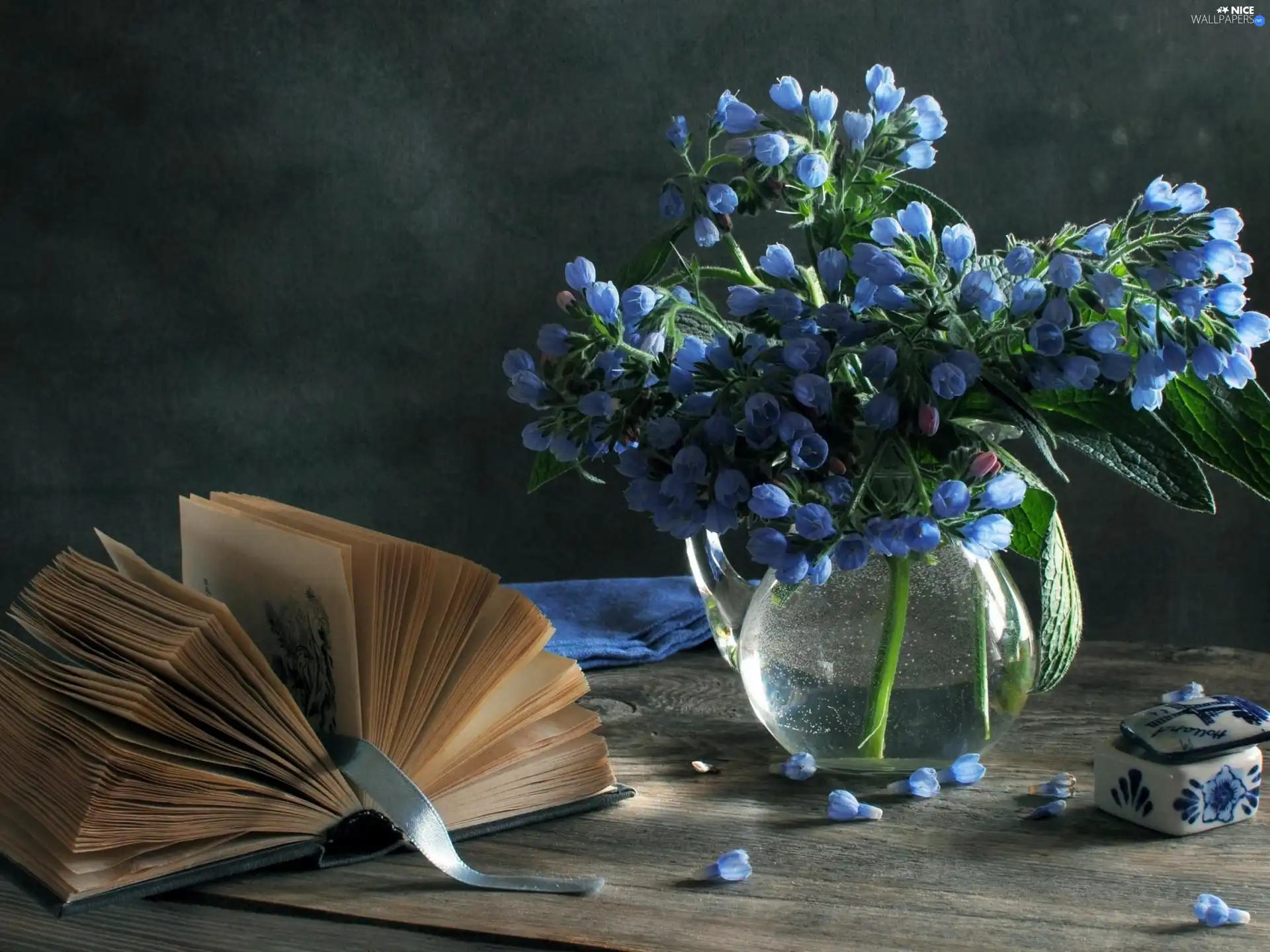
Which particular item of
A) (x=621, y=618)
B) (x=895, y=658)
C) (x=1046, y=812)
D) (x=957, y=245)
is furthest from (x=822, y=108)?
(x=621, y=618)

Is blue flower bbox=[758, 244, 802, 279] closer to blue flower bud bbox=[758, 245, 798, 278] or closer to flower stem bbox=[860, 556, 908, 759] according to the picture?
blue flower bud bbox=[758, 245, 798, 278]

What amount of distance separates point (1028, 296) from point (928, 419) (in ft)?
0.27

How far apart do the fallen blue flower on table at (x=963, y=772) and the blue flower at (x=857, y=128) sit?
0.38 meters

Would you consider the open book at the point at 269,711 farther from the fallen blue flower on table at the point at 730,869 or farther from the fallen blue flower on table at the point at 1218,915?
the fallen blue flower on table at the point at 1218,915

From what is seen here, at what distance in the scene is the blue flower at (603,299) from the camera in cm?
→ 76

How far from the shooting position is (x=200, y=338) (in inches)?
88.4

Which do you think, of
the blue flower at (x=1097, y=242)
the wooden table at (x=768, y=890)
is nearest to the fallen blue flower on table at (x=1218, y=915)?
the wooden table at (x=768, y=890)

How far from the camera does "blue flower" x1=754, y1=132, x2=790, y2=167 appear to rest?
77 centimetres

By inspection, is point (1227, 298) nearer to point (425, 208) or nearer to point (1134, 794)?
point (1134, 794)

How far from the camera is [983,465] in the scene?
29.2 inches

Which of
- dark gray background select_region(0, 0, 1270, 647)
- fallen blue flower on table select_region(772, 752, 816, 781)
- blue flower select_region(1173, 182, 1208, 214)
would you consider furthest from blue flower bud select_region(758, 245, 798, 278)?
dark gray background select_region(0, 0, 1270, 647)

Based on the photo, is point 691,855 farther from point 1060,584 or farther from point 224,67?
point 224,67

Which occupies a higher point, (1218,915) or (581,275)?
(581,275)

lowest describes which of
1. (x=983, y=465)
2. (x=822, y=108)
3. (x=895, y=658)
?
(x=895, y=658)
